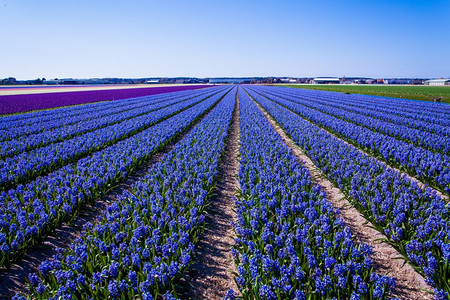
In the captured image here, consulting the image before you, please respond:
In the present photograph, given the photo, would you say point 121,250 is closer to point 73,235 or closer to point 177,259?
point 177,259

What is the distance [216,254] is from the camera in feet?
15.9

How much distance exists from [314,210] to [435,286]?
2055 mm

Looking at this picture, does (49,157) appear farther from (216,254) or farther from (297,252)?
(297,252)

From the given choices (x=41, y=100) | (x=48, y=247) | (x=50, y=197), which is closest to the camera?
(x=48, y=247)

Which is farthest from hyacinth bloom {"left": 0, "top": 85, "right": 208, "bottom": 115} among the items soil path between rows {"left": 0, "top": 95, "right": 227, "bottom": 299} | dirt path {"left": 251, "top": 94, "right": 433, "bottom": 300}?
dirt path {"left": 251, "top": 94, "right": 433, "bottom": 300}

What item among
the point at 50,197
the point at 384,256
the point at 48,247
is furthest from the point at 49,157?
the point at 384,256

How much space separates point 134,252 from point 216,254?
1543mm

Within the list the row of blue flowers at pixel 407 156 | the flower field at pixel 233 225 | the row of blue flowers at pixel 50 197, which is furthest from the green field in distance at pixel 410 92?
the row of blue flowers at pixel 50 197

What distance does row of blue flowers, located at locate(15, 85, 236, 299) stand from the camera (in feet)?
11.3

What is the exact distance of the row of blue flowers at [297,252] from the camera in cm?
333

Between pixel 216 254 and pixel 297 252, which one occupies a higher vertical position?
pixel 297 252

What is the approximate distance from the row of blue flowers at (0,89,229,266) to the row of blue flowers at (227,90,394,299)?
390 cm

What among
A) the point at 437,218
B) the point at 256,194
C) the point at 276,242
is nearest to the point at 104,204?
the point at 256,194

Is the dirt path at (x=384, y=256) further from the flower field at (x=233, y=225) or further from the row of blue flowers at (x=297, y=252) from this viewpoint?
the row of blue flowers at (x=297, y=252)
